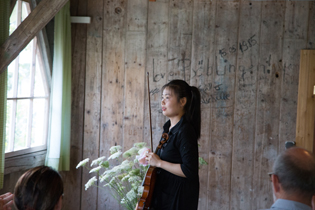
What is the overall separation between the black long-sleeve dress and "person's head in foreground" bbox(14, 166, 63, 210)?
93 cm

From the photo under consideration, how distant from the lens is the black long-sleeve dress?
197cm

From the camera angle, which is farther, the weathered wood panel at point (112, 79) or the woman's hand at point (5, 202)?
the weathered wood panel at point (112, 79)

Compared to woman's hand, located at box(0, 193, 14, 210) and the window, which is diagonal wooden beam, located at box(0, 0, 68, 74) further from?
woman's hand, located at box(0, 193, 14, 210)

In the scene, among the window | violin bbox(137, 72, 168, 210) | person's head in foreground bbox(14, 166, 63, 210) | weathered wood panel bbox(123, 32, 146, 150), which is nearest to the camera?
person's head in foreground bbox(14, 166, 63, 210)

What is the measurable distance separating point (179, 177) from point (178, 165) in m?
0.08

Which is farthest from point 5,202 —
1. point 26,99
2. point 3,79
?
point 26,99

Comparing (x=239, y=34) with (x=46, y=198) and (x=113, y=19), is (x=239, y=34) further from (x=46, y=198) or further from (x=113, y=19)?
(x=46, y=198)

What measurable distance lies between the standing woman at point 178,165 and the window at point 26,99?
1.46m

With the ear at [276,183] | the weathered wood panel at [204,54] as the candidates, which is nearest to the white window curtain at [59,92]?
the weathered wood panel at [204,54]

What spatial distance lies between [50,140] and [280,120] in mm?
2225

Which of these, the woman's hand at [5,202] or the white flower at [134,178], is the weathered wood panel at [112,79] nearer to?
the white flower at [134,178]

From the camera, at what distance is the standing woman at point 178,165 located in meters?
1.98

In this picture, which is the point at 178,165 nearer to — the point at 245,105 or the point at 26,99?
the point at 245,105

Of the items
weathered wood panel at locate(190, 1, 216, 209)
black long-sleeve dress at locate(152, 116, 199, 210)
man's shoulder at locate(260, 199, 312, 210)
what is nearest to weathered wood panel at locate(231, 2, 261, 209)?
weathered wood panel at locate(190, 1, 216, 209)
